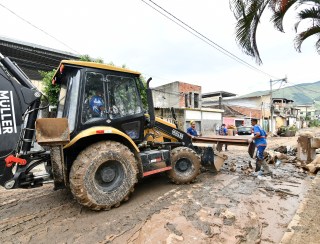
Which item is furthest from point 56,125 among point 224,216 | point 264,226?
point 264,226

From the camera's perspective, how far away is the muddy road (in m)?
3.18

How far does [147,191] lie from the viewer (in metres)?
5.12

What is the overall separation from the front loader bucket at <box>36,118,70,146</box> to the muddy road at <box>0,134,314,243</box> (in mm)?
1311

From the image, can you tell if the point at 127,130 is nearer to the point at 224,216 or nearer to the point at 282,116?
the point at 224,216

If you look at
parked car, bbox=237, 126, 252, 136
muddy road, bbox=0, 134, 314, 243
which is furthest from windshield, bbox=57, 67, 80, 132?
parked car, bbox=237, 126, 252, 136

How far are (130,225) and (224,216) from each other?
1.52 m

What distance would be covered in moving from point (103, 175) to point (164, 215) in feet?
4.13

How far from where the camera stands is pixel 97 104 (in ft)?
14.2

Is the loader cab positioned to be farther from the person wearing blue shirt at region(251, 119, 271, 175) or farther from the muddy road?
the person wearing blue shirt at region(251, 119, 271, 175)

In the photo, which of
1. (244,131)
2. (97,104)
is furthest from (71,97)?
(244,131)

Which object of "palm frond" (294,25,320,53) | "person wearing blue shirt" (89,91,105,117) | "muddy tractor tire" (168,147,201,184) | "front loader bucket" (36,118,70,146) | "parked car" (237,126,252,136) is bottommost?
"parked car" (237,126,252,136)

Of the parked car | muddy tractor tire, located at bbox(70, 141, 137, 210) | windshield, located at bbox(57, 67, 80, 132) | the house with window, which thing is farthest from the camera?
the parked car

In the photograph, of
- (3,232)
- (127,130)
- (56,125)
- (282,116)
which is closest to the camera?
(3,232)

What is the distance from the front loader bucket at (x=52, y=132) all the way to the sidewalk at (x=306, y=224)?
344 centimetres
